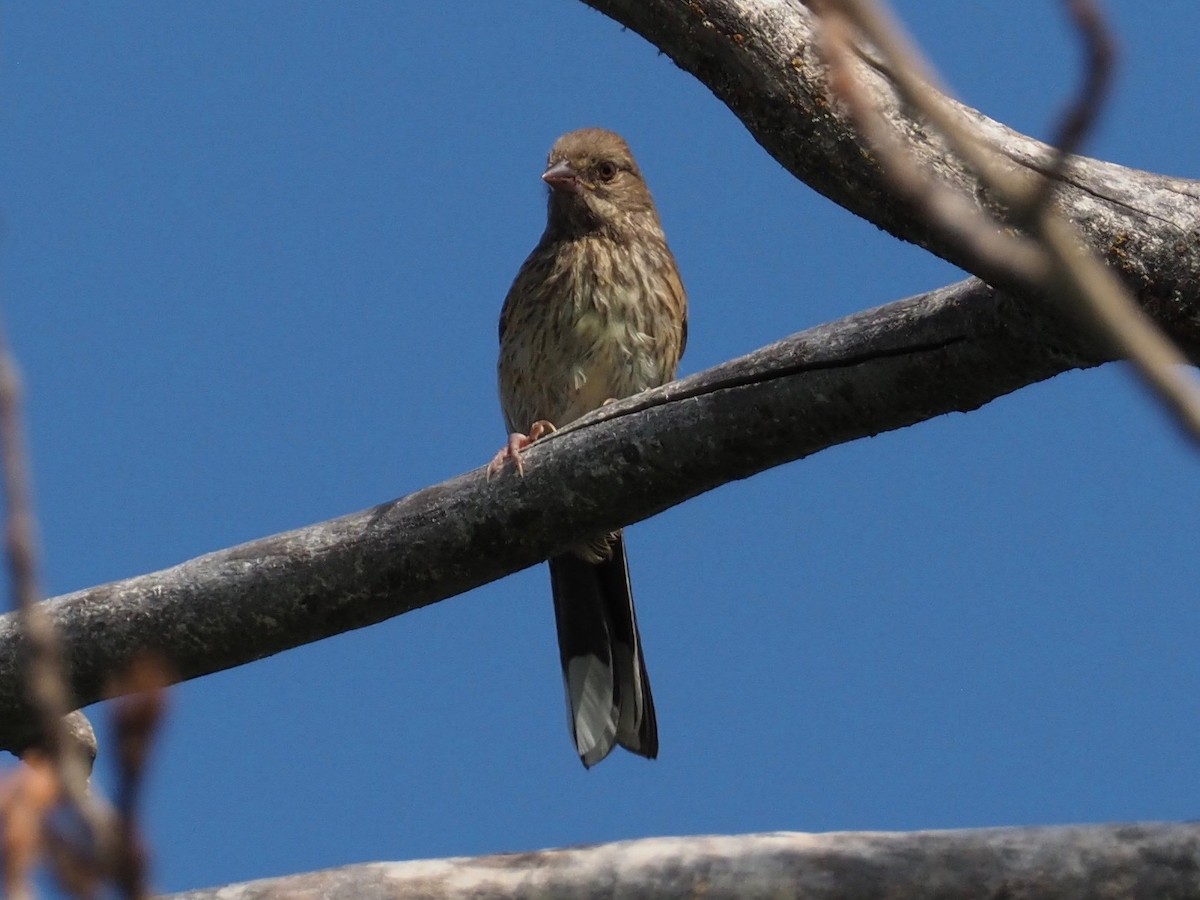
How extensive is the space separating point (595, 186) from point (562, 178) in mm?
144

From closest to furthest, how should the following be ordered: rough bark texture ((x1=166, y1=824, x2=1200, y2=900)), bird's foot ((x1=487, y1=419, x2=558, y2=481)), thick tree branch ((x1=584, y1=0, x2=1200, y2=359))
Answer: rough bark texture ((x1=166, y1=824, x2=1200, y2=900)) → thick tree branch ((x1=584, y1=0, x2=1200, y2=359)) → bird's foot ((x1=487, y1=419, x2=558, y2=481))

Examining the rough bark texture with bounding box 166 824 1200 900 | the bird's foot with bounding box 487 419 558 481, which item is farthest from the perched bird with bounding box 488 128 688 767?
the rough bark texture with bounding box 166 824 1200 900

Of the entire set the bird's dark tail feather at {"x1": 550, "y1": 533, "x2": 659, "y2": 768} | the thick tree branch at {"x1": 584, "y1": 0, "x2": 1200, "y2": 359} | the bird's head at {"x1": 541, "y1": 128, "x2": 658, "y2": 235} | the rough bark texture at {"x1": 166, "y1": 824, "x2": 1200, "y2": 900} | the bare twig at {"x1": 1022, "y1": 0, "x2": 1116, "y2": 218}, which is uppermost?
the bird's head at {"x1": 541, "y1": 128, "x2": 658, "y2": 235}

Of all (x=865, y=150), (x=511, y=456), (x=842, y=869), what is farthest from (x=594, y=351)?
(x=842, y=869)

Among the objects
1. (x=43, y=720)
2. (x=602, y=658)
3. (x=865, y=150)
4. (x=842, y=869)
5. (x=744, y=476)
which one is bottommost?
(x=842, y=869)

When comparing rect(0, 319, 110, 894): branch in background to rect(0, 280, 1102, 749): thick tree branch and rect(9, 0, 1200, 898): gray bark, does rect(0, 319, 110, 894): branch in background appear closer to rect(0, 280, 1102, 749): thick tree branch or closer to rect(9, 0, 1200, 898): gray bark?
rect(9, 0, 1200, 898): gray bark

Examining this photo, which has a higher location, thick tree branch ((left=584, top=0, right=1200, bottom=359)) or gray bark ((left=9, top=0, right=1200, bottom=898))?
thick tree branch ((left=584, top=0, right=1200, bottom=359))

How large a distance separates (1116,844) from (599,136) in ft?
13.8

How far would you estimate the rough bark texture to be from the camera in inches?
104

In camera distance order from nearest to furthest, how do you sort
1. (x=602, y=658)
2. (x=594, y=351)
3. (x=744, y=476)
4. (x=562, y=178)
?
(x=744, y=476)
(x=602, y=658)
(x=594, y=351)
(x=562, y=178)

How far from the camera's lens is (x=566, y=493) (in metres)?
3.87

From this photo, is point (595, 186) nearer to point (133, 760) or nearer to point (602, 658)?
point (602, 658)

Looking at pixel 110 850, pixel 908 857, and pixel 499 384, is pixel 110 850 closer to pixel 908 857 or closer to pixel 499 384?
pixel 908 857

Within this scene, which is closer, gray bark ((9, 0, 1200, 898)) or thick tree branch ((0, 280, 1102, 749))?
gray bark ((9, 0, 1200, 898))
